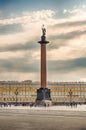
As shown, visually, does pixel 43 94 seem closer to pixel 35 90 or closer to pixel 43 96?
pixel 43 96

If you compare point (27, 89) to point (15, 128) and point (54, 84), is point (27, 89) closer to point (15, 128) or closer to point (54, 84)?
point (54, 84)

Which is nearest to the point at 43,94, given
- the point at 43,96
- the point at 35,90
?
the point at 43,96

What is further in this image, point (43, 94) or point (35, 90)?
point (35, 90)

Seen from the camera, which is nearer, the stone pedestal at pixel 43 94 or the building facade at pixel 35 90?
the stone pedestal at pixel 43 94

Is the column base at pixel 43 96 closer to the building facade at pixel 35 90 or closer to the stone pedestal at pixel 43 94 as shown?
the stone pedestal at pixel 43 94

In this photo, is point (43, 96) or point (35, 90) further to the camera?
point (35, 90)

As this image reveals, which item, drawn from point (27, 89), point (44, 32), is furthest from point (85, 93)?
point (44, 32)

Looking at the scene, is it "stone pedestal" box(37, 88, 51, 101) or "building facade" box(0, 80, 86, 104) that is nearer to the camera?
"stone pedestal" box(37, 88, 51, 101)

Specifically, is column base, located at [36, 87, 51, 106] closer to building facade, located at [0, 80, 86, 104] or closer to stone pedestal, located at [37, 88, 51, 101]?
stone pedestal, located at [37, 88, 51, 101]

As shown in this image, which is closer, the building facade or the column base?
the column base

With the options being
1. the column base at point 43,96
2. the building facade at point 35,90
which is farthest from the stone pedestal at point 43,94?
the building facade at point 35,90

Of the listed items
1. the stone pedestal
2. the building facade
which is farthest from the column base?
the building facade

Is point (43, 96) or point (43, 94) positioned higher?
point (43, 94)

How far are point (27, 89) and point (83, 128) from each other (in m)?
89.0
